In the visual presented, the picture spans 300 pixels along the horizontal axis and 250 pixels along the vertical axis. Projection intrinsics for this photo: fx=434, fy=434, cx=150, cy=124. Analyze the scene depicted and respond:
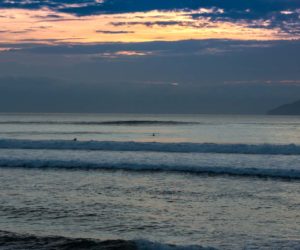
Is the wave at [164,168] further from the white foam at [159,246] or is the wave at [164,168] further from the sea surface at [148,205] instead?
the white foam at [159,246]

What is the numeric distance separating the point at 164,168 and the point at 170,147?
10.8m

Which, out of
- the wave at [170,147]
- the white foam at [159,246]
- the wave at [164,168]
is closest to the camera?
the white foam at [159,246]

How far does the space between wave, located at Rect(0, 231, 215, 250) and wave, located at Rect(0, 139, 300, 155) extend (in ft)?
72.1

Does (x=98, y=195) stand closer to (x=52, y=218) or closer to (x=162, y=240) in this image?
(x=52, y=218)

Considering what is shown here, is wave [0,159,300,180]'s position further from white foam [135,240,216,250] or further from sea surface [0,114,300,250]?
white foam [135,240,216,250]

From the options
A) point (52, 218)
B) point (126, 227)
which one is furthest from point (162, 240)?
point (52, 218)

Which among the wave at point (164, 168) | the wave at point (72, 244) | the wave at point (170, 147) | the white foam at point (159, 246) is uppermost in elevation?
the white foam at point (159, 246)

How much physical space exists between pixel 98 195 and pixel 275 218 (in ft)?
19.5

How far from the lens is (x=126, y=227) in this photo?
10773 mm

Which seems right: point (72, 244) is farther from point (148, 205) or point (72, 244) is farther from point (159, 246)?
point (148, 205)

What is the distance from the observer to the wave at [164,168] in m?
19.6

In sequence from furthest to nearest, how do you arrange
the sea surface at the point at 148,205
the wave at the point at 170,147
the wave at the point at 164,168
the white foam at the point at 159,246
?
the wave at the point at 170,147, the wave at the point at 164,168, the sea surface at the point at 148,205, the white foam at the point at 159,246

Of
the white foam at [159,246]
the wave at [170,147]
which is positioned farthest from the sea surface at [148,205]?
the wave at [170,147]

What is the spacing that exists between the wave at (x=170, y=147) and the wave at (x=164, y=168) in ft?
30.2
